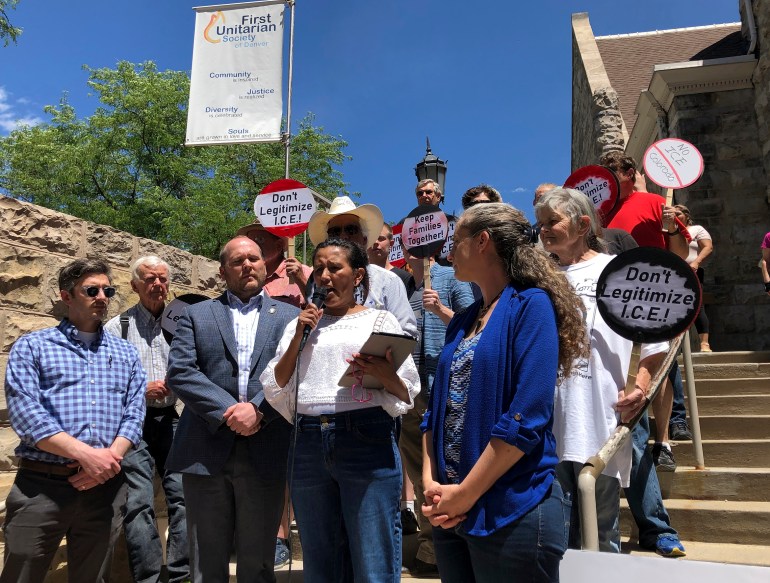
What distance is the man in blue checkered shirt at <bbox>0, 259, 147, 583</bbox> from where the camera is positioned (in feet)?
10.9

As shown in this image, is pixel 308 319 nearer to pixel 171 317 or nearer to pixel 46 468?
pixel 46 468

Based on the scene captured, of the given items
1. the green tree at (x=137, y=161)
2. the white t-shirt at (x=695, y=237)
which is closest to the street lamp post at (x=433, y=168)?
the white t-shirt at (x=695, y=237)

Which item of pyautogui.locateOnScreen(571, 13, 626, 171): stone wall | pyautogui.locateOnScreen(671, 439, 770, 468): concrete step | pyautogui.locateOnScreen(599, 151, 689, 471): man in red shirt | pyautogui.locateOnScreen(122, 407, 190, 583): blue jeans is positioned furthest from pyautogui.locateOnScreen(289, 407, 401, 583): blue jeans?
pyautogui.locateOnScreen(571, 13, 626, 171): stone wall

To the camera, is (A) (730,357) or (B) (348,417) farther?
(A) (730,357)

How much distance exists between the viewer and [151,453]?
4.38 m

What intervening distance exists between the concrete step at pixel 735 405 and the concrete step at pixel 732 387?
38 centimetres

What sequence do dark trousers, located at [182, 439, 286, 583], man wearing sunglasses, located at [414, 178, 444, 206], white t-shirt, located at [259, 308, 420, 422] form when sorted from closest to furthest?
white t-shirt, located at [259, 308, 420, 422] < dark trousers, located at [182, 439, 286, 583] < man wearing sunglasses, located at [414, 178, 444, 206]

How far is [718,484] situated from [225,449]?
334 centimetres

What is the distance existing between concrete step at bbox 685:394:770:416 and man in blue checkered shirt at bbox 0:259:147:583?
4.64m

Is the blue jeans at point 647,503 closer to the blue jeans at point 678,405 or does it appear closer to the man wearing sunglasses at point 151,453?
the blue jeans at point 678,405

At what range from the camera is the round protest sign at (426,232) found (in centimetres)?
432

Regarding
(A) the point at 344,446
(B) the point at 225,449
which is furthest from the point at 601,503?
(B) the point at 225,449

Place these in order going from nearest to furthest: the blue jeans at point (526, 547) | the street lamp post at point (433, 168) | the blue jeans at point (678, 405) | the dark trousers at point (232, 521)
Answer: the blue jeans at point (526, 547) → the dark trousers at point (232, 521) → the blue jeans at point (678, 405) → the street lamp post at point (433, 168)

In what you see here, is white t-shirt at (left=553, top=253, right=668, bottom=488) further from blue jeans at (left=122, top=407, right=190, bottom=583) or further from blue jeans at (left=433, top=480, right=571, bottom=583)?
blue jeans at (left=122, top=407, right=190, bottom=583)
